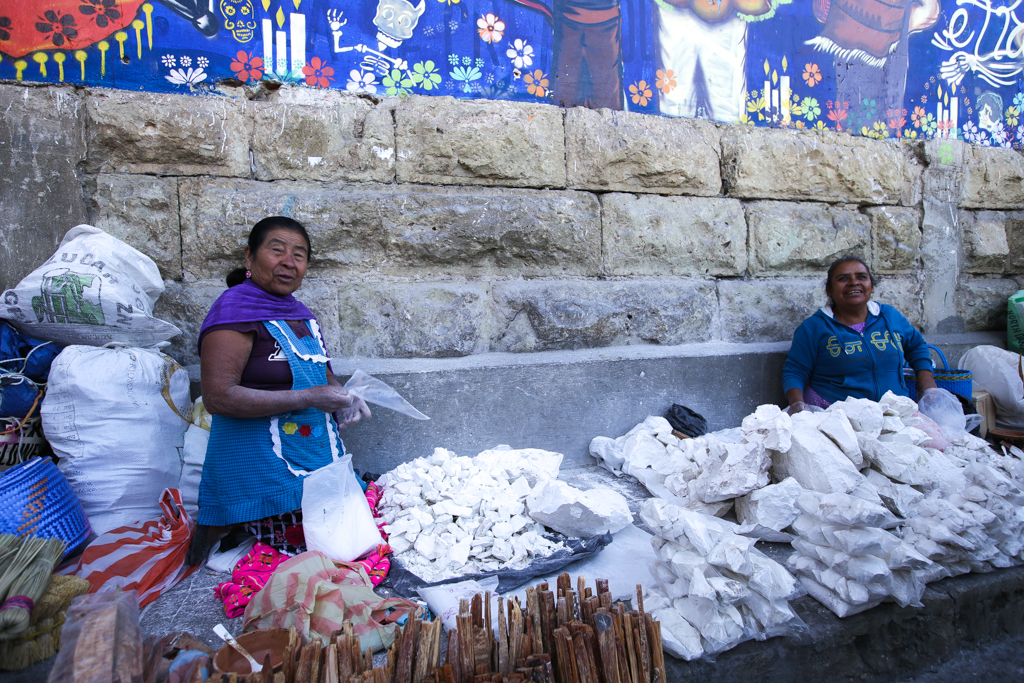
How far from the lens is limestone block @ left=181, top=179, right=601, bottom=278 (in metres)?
2.64

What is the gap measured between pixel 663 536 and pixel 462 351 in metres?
1.54

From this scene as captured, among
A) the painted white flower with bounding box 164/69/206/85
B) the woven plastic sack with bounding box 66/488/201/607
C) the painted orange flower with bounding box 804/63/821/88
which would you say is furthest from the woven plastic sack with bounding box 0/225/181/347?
the painted orange flower with bounding box 804/63/821/88

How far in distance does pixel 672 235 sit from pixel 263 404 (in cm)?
250

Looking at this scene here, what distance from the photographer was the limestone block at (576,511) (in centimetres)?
217

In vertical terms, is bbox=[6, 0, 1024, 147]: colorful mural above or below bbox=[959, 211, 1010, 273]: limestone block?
above

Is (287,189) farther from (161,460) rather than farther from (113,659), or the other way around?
(113,659)

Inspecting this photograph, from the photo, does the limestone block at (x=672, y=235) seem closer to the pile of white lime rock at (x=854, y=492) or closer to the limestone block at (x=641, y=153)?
the limestone block at (x=641, y=153)

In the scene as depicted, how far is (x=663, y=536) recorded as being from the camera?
5.83 ft

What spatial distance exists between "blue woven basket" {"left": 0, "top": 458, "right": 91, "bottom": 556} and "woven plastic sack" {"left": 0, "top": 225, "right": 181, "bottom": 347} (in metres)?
0.57

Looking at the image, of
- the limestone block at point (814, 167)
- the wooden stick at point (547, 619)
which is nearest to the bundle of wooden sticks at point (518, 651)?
the wooden stick at point (547, 619)

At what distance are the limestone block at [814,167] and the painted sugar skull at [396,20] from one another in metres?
2.02

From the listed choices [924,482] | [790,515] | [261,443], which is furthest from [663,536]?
[261,443]

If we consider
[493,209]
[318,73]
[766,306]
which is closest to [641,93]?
[493,209]

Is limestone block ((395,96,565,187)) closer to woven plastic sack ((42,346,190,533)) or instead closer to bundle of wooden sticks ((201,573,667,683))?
woven plastic sack ((42,346,190,533))
